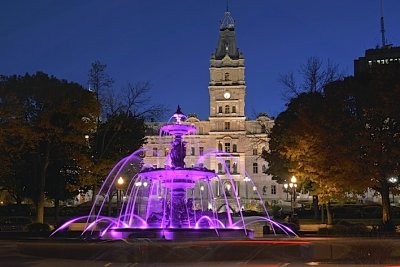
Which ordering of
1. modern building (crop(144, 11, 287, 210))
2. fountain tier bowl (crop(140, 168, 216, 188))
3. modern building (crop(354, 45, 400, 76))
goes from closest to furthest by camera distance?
fountain tier bowl (crop(140, 168, 216, 188)) → modern building (crop(144, 11, 287, 210)) → modern building (crop(354, 45, 400, 76))

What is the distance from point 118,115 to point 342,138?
752 inches

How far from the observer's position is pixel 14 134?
34.9m

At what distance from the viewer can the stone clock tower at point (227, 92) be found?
105812 millimetres

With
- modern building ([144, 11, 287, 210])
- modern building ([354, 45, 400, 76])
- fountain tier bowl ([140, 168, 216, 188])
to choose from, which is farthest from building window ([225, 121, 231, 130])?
fountain tier bowl ([140, 168, 216, 188])

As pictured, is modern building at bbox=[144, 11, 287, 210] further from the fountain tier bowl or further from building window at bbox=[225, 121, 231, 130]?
the fountain tier bowl

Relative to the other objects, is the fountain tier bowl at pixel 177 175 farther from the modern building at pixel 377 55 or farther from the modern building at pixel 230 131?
the modern building at pixel 377 55

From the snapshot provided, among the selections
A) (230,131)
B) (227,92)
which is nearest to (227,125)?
(230,131)

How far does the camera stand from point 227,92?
10594 centimetres

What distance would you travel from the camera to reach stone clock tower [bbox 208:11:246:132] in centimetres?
10581

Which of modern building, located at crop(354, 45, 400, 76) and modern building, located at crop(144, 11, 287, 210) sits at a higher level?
modern building, located at crop(354, 45, 400, 76)

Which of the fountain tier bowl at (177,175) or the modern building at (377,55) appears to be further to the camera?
the modern building at (377,55)

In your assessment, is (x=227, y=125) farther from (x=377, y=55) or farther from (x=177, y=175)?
(x=177, y=175)

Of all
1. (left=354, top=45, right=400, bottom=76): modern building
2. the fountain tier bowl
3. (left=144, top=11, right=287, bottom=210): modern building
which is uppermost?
(left=354, top=45, right=400, bottom=76): modern building

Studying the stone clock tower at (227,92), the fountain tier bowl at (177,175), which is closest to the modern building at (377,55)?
the stone clock tower at (227,92)
